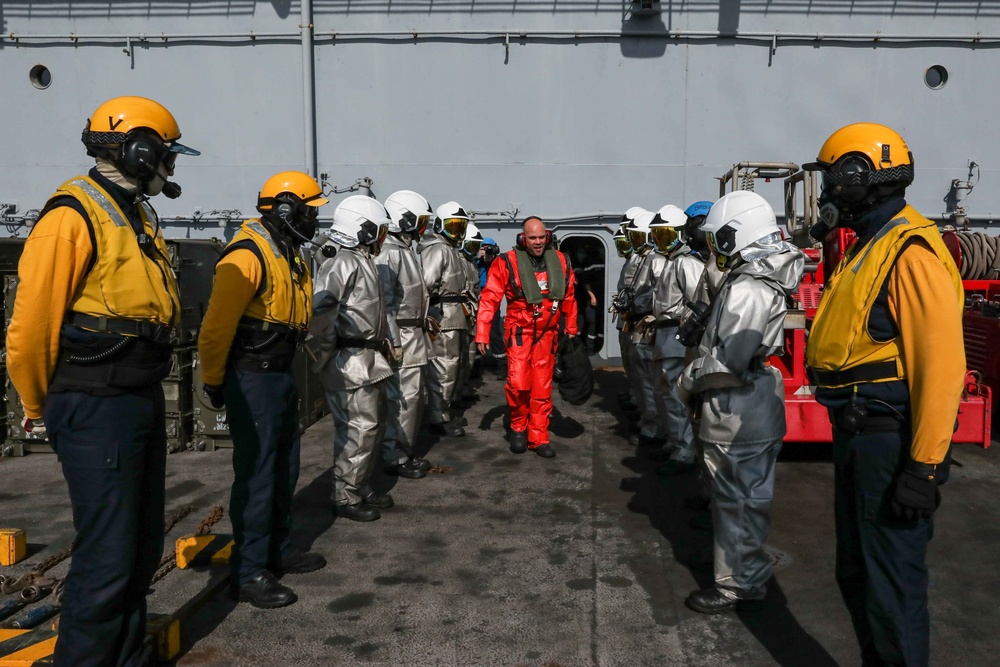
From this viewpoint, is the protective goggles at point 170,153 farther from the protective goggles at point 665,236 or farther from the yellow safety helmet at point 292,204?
the protective goggles at point 665,236

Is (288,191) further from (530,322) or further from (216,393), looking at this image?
(530,322)

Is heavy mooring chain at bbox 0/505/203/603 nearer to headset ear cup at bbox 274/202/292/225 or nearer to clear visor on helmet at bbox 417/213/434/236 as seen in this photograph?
headset ear cup at bbox 274/202/292/225

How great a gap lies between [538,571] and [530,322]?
3.10m

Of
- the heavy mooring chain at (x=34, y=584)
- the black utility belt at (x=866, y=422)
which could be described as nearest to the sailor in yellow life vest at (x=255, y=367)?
the heavy mooring chain at (x=34, y=584)

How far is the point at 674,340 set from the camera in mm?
6711

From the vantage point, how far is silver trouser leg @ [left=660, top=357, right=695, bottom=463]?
22.0ft

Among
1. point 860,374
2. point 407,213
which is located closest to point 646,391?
point 407,213

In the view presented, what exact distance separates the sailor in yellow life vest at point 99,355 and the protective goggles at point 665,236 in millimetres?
5206

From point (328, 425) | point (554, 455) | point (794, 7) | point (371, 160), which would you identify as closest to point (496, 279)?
point (554, 455)

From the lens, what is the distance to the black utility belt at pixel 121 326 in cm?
297

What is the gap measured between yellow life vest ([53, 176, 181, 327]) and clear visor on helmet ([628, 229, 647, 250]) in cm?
609

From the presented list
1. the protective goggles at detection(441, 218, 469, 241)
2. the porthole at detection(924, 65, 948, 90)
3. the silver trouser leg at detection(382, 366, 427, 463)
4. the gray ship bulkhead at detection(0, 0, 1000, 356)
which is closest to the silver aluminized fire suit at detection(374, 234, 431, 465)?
the silver trouser leg at detection(382, 366, 427, 463)

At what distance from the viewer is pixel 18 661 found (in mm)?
3191

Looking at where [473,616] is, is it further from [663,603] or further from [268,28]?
[268,28]
